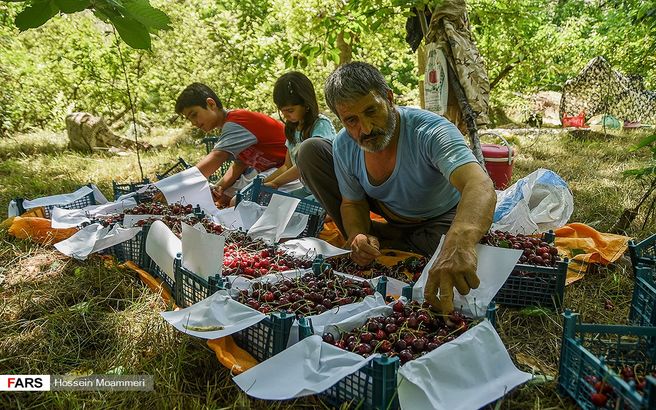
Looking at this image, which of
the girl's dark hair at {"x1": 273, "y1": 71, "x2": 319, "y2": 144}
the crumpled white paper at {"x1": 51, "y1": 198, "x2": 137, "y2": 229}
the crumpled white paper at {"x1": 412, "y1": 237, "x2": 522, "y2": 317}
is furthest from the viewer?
the girl's dark hair at {"x1": 273, "y1": 71, "x2": 319, "y2": 144}

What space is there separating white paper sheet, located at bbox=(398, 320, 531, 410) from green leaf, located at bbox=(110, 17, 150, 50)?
1065mm

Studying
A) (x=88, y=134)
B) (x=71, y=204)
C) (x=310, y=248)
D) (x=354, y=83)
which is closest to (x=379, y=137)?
(x=354, y=83)

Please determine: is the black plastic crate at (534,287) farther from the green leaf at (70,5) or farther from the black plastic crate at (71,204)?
the black plastic crate at (71,204)

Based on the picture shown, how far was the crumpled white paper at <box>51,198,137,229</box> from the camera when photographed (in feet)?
10.2

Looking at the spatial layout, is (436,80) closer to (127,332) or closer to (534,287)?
(534,287)

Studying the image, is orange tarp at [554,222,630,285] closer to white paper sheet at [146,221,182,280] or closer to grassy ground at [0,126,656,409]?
grassy ground at [0,126,656,409]

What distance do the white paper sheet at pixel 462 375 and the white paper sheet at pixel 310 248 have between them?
110 centimetres

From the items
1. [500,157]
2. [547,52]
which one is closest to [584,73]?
[547,52]

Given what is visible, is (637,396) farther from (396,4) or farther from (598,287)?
(396,4)

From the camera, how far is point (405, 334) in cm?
156

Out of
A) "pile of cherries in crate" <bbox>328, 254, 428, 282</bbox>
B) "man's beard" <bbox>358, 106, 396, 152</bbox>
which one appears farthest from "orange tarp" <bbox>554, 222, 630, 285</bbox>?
"man's beard" <bbox>358, 106, 396, 152</bbox>

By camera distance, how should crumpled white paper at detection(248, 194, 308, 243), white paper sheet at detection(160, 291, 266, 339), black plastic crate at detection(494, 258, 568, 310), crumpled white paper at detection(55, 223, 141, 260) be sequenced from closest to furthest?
white paper sheet at detection(160, 291, 266, 339) → black plastic crate at detection(494, 258, 568, 310) → crumpled white paper at detection(55, 223, 141, 260) → crumpled white paper at detection(248, 194, 308, 243)

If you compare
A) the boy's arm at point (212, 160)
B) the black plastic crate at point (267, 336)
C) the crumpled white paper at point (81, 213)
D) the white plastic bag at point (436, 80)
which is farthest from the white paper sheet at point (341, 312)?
the white plastic bag at point (436, 80)

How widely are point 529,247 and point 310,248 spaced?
103 centimetres
